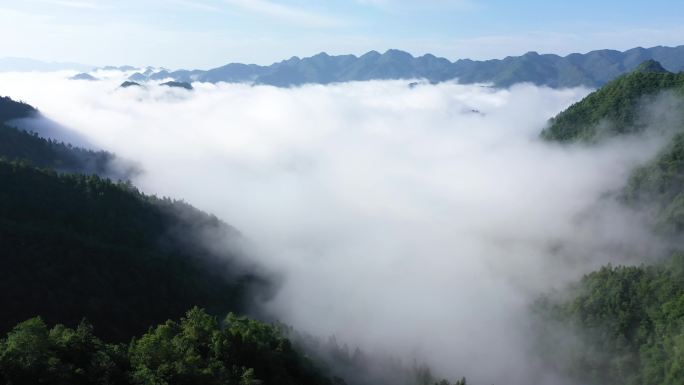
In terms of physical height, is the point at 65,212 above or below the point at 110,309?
above

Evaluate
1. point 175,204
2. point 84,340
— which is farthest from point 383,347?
point 84,340

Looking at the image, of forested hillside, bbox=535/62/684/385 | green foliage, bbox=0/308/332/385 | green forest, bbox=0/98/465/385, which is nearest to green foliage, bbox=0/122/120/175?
green forest, bbox=0/98/465/385

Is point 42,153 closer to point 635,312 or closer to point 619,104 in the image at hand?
point 635,312

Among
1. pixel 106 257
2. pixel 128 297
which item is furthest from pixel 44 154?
pixel 128 297

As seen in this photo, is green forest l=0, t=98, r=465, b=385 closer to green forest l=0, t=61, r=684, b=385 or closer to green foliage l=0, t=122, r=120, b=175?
green forest l=0, t=61, r=684, b=385

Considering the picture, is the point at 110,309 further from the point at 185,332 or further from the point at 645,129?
the point at 645,129

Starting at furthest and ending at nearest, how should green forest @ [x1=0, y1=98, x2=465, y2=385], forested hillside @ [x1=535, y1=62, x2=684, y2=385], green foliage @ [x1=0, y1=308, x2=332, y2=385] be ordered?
1. forested hillside @ [x1=535, y1=62, x2=684, y2=385]
2. green forest @ [x1=0, y1=98, x2=465, y2=385]
3. green foliage @ [x1=0, y1=308, x2=332, y2=385]
